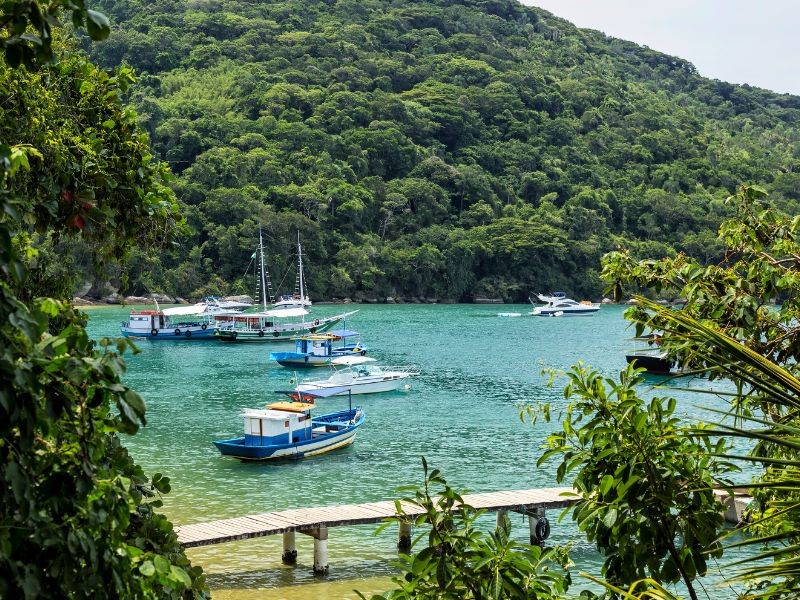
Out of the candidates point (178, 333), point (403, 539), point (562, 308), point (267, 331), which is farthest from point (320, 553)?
point (562, 308)

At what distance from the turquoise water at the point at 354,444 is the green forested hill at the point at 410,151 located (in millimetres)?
28268

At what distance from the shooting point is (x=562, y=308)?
3142 inches

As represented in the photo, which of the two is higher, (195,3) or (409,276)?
(195,3)

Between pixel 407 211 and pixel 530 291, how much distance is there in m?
14.0

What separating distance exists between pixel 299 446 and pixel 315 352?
23.7m

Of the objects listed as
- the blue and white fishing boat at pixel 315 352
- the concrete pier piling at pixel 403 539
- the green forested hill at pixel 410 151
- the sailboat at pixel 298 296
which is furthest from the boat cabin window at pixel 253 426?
the green forested hill at pixel 410 151

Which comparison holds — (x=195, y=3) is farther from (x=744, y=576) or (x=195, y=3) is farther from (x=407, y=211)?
(x=744, y=576)

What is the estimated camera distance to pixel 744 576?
2061mm

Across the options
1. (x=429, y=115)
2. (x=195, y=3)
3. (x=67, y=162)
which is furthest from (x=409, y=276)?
(x=67, y=162)

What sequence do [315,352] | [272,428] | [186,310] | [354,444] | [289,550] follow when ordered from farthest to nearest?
[186,310], [315,352], [354,444], [272,428], [289,550]

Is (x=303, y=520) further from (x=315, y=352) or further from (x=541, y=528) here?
(x=315, y=352)

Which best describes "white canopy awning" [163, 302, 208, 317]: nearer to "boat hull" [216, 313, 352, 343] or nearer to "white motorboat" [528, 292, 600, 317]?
"boat hull" [216, 313, 352, 343]

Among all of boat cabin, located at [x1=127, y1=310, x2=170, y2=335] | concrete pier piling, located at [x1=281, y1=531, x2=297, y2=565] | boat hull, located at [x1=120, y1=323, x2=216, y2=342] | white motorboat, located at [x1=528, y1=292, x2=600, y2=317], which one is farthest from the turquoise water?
white motorboat, located at [x1=528, y1=292, x2=600, y2=317]

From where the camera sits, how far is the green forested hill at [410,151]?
3282 inches
